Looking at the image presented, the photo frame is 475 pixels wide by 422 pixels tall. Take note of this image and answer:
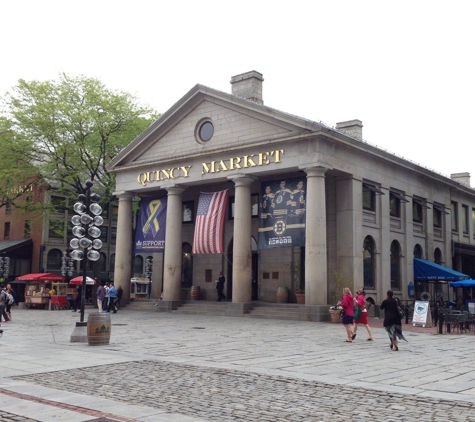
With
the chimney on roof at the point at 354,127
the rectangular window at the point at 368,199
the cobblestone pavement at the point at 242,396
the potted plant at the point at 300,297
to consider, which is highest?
the chimney on roof at the point at 354,127

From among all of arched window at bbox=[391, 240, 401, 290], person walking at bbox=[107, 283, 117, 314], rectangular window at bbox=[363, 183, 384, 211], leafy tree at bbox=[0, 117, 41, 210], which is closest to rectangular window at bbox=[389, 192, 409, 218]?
arched window at bbox=[391, 240, 401, 290]

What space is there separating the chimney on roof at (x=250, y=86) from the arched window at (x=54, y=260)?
3189cm

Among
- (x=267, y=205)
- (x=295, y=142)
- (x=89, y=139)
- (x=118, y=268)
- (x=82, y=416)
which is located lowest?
(x=82, y=416)

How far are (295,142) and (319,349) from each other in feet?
47.9

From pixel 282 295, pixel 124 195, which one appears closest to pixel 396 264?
pixel 282 295

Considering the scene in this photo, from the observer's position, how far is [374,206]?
32031 mm

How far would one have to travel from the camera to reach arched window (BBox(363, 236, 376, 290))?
31016mm

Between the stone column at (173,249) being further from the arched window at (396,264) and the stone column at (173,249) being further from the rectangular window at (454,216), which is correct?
the rectangular window at (454,216)

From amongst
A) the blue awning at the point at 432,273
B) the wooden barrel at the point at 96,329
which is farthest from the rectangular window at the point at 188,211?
the wooden barrel at the point at 96,329

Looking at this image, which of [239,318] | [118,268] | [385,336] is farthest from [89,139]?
[385,336]

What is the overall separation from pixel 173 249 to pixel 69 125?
12638mm

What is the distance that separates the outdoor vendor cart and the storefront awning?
14.4 meters

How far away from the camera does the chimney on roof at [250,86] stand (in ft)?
115

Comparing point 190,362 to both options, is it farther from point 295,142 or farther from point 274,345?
point 295,142
